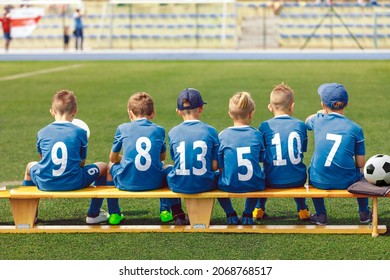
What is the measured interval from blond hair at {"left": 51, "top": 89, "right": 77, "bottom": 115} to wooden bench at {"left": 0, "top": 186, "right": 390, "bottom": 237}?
705mm

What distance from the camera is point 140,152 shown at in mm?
7082

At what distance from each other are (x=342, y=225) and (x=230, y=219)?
957mm

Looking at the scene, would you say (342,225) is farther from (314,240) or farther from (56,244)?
(56,244)

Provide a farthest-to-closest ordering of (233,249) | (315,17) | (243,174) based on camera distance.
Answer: (315,17) → (243,174) → (233,249)

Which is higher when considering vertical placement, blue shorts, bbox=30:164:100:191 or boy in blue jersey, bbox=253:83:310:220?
boy in blue jersey, bbox=253:83:310:220

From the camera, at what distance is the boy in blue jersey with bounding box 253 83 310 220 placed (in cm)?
710

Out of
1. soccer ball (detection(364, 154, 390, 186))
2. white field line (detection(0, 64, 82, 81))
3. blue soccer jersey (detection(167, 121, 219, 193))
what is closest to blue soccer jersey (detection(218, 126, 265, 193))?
Answer: blue soccer jersey (detection(167, 121, 219, 193))

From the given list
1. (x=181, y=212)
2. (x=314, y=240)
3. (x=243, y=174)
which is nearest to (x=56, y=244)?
(x=181, y=212)

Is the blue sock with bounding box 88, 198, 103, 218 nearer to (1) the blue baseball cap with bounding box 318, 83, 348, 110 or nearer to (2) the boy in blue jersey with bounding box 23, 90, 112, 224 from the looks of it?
(2) the boy in blue jersey with bounding box 23, 90, 112, 224

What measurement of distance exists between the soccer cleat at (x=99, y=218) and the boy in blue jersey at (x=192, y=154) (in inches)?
30.6

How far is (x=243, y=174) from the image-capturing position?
6953 mm

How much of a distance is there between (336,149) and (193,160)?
3.95 feet

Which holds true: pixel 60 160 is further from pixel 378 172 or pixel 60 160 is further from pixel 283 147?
pixel 378 172

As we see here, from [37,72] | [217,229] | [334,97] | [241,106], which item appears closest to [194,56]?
[37,72]
